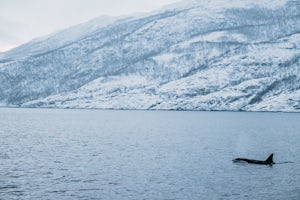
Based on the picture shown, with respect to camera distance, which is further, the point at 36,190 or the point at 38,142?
the point at 38,142

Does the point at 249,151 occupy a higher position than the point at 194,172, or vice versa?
the point at 194,172

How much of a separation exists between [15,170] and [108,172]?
14407mm

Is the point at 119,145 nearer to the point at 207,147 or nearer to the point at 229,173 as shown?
the point at 207,147

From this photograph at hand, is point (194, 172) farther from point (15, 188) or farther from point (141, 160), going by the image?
point (15, 188)

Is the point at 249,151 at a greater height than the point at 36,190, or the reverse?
the point at 36,190

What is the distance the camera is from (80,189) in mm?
51656

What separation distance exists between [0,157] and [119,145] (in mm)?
33938

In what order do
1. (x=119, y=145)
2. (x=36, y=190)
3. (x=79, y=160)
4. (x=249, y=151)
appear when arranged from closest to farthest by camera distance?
(x=36, y=190), (x=79, y=160), (x=249, y=151), (x=119, y=145)

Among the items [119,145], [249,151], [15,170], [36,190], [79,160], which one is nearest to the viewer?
[36,190]

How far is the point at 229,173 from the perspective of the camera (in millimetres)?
65125

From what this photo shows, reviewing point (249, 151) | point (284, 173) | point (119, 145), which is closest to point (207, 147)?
point (249, 151)

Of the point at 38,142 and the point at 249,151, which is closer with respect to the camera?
the point at 249,151

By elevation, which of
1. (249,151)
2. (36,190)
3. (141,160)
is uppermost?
(36,190)

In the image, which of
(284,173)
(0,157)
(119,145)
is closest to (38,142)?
(119,145)
